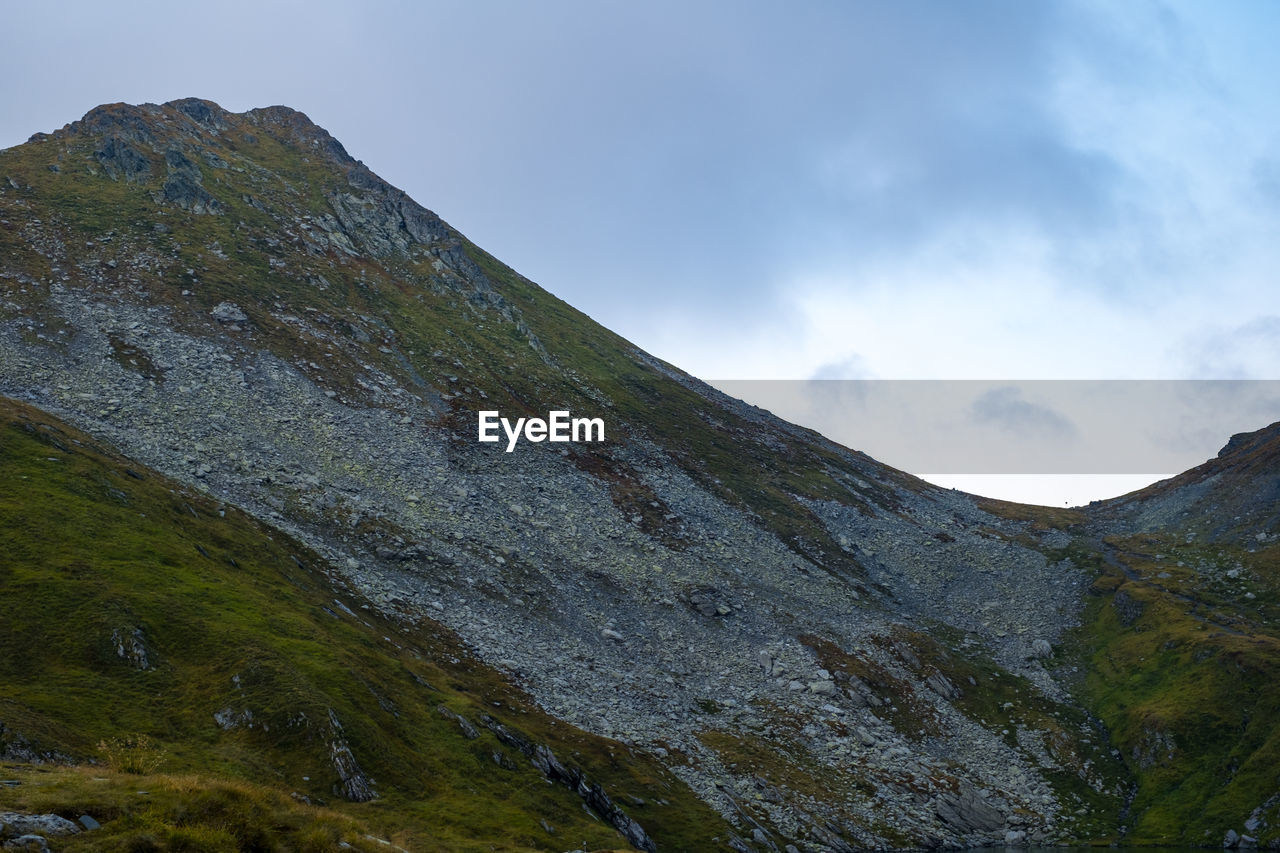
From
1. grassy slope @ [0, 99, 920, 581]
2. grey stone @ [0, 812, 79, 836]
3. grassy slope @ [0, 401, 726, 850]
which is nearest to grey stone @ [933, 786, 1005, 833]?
grassy slope @ [0, 401, 726, 850]

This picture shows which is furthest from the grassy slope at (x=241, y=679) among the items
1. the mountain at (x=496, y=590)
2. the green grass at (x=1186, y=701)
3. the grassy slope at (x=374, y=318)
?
the green grass at (x=1186, y=701)

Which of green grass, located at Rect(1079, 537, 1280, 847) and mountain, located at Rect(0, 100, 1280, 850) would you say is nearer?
mountain, located at Rect(0, 100, 1280, 850)

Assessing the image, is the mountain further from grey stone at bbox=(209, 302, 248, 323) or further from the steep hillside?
grey stone at bbox=(209, 302, 248, 323)

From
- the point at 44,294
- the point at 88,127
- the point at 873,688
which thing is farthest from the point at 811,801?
the point at 88,127

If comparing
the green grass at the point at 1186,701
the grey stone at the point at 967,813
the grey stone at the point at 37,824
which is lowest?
the grey stone at the point at 967,813

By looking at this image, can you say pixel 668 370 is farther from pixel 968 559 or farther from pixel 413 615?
pixel 413 615

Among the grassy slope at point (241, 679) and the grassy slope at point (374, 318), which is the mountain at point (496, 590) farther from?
the grassy slope at point (374, 318)

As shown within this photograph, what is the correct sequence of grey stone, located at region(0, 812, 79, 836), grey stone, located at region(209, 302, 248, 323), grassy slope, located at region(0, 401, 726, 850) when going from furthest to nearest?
grey stone, located at region(209, 302, 248, 323), grassy slope, located at region(0, 401, 726, 850), grey stone, located at region(0, 812, 79, 836)

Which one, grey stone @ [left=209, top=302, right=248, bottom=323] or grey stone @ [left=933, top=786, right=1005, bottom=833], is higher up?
grey stone @ [left=209, top=302, right=248, bottom=323]
